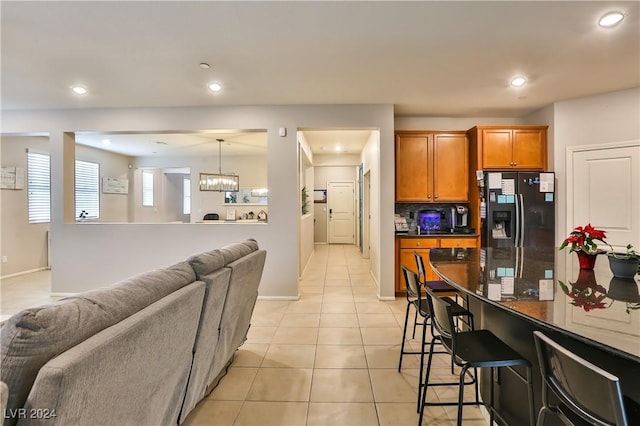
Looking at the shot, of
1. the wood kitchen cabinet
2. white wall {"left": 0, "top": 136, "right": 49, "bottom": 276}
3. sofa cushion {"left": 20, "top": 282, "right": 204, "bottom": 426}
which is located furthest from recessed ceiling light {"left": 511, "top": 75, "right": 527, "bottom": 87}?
white wall {"left": 0, "top": 136, "right": 49, "bottom": 276}

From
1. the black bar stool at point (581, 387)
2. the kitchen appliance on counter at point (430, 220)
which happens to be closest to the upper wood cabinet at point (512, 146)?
the kitchen appliance on counter at point (430, 220)

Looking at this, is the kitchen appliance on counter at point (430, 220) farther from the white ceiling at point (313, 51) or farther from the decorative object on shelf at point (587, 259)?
the decorative object on shelf at point (587, 259)

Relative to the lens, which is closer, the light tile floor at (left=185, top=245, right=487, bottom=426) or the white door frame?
the light tile floor at (left=185, top=245, right=487, bottom=426)

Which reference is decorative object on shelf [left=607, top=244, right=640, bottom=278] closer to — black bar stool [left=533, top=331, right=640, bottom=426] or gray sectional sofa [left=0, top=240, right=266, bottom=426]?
black bar stool [left=533, top=331, right=640, bottom=426]

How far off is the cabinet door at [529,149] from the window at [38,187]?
315 inches

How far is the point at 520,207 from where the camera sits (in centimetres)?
394

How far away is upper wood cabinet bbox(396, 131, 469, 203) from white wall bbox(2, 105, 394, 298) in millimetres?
468

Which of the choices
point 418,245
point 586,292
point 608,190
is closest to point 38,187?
point 418,245

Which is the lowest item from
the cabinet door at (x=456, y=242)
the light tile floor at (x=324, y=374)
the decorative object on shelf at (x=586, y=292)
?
the light tile floor at (x=324, y=374)

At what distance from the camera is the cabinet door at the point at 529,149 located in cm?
418

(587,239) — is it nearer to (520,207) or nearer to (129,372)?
(520,207)

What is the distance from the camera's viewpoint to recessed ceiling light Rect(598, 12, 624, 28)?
2.17 m

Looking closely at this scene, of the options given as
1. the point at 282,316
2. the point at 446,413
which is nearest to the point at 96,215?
the point at 282,316

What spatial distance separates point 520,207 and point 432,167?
1.26m
